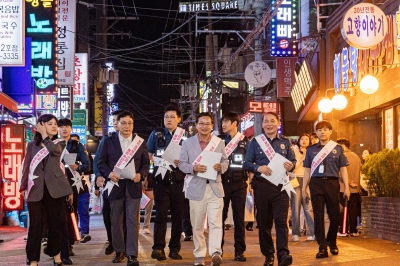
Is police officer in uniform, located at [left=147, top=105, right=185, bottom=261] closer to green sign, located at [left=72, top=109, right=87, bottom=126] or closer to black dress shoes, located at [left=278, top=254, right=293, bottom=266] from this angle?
black dress shoes, located at [left=278, top=254, right=293, bottom=266]

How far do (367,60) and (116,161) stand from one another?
8.44 m

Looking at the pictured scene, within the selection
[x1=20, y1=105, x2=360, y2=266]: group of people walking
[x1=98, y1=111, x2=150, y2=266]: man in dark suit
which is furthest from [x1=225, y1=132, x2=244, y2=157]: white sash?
[x1=98, y1=111, x2=150, y2=266]: man in dark suit

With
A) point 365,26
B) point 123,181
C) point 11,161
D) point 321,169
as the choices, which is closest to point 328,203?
point 321,169

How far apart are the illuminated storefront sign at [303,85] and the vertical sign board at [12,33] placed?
10285mm

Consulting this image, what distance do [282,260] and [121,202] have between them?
2.35 m

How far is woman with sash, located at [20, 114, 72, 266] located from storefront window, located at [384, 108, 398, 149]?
10386 mm

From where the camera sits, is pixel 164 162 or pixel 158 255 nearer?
pixel 158 255

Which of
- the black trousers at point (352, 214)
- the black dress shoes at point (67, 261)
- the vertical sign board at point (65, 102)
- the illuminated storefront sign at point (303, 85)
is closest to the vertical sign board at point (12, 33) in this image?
the black dress shoes at point (67, 261)

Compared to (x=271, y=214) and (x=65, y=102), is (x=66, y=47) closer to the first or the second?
(x=65, y=102)

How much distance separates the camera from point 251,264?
34.4ft

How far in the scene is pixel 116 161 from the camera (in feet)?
34.5

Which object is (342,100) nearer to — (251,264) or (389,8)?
(389,8)

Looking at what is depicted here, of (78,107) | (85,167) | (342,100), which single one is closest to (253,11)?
(78,107)

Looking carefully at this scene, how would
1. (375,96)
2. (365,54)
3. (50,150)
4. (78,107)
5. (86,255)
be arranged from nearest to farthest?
1. (50,150)
2. (86,255)
3. (365,54)
4. (375,96)
5. (78,107)
